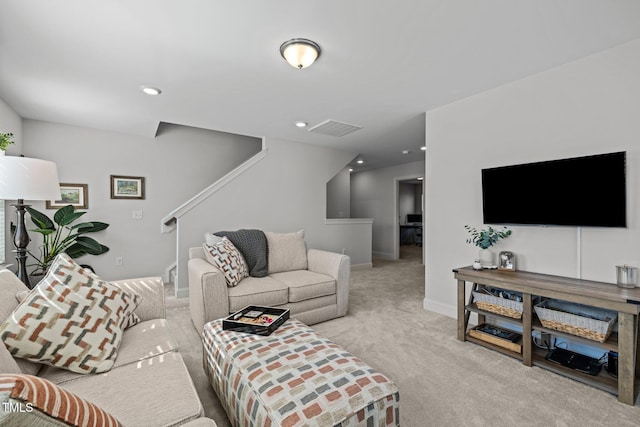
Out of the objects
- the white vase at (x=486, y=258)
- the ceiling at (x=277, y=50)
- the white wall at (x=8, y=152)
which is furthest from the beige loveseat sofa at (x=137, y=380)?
the white wall at (x=8, y=152)

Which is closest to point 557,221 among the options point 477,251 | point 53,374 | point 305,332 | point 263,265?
point 477,251

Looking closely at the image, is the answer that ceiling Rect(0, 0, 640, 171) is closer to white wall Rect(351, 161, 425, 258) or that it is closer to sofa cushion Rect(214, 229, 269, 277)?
sofa cushion Rect(214, 229, 269, 277)

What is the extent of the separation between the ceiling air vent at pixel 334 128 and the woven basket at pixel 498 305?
252 cm

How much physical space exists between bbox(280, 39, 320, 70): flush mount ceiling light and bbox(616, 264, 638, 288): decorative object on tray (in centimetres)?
257

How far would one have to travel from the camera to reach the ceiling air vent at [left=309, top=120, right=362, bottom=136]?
3.77m

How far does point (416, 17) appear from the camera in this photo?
174 centimetres

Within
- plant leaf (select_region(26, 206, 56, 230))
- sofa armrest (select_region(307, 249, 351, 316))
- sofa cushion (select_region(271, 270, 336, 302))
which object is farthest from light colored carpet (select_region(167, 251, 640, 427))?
plant leaf (select_region(26, 206, 56, 230))

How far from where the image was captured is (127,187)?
426 cm

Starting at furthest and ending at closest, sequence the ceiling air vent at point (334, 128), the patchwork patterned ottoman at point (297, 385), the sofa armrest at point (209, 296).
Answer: the ceiling air vent at point (334, 128) < the sofa armrest at point (209, 296) < the patchwork patterned ottoman at point (297, 385)

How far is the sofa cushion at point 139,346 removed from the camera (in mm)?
1196

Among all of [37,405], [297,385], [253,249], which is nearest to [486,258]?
[297,385]

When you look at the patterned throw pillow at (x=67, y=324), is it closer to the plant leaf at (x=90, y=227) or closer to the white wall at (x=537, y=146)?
the plant leaf at (x=90, y=227)

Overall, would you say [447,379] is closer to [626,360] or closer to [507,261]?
[626,360]

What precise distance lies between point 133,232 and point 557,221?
5.10m
